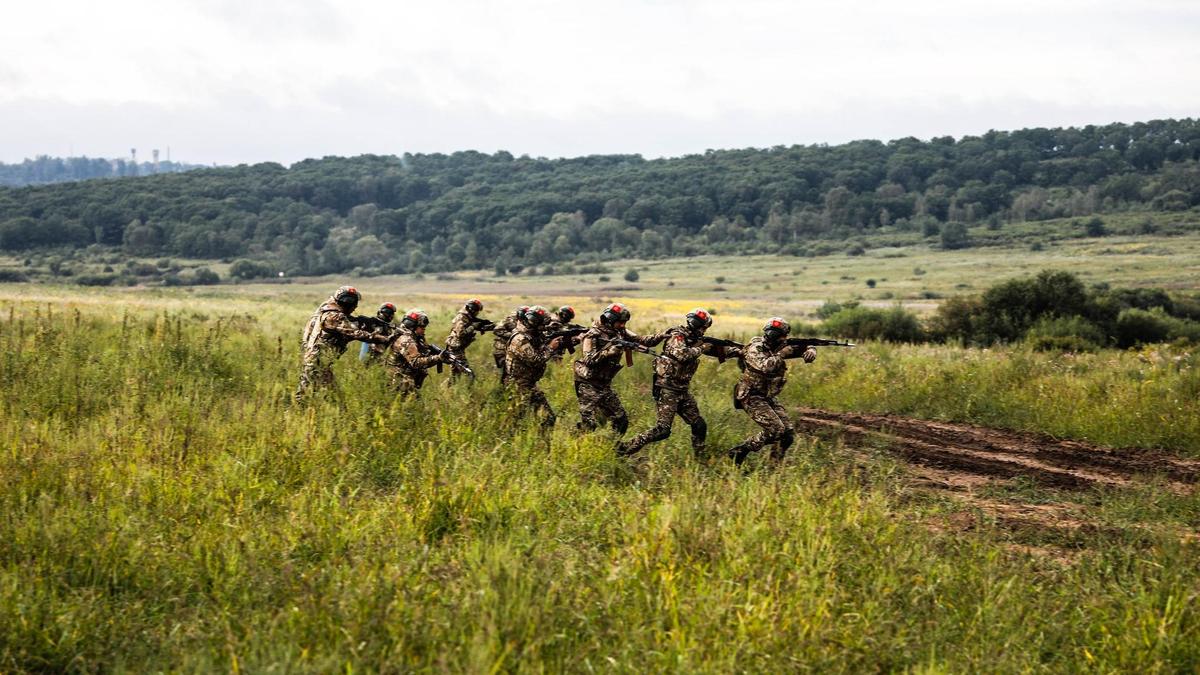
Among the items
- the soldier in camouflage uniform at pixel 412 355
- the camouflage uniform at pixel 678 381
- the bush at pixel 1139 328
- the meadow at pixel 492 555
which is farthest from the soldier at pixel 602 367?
the bush at pixel 1139 328

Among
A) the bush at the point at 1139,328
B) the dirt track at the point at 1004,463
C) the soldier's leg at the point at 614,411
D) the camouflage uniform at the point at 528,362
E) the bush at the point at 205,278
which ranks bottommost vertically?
the dirt track at the point at 1004,463

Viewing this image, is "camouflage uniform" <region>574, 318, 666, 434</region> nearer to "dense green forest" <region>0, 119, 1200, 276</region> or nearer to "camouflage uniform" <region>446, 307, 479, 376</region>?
"camouflage uniform" <region>446, 307, 479, 376</region>

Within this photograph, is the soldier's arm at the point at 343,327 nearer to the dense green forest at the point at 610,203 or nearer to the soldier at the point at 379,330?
the soldier at the point at 379,330

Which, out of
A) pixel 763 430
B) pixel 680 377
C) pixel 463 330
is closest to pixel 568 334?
pixel 463 330

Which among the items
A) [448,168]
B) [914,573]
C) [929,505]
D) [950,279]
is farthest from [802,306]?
[448,168]

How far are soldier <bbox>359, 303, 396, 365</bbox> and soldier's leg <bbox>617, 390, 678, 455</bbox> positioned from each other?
11.4 ft

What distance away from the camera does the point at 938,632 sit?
557 centimetres

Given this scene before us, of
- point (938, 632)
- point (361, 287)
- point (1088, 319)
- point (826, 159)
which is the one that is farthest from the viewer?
point (826, 159)

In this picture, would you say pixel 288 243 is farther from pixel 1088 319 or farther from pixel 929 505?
pixel 929 505

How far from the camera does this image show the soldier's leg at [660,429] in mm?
10688

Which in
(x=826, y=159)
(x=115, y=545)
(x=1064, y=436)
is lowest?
(x=1064, y=436)

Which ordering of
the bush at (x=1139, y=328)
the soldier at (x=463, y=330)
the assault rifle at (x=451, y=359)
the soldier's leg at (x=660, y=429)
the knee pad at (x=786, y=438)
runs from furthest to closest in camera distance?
1. the bush at (x=1139, y=328)
2. the soldier at (x=463, y=330)
3. the assault rifle at (x=451, y=359)
4. the knee pad at (x=786, y=438)
5. the soldier's leg at (x=660, y=429)

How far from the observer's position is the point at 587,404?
1150 cm

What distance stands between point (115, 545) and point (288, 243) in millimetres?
110870
